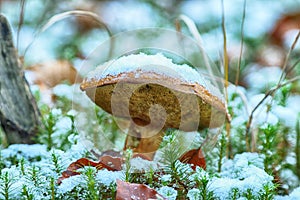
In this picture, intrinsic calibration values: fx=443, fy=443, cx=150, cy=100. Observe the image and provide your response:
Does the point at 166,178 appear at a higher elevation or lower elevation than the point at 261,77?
lower

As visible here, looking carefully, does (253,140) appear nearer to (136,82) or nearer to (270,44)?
(136,82)

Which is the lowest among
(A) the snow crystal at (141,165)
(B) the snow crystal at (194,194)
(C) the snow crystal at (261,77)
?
(A) the snow crystal at (141,165)

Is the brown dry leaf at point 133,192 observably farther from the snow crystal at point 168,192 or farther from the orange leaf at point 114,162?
the orange leaf at point 114,162

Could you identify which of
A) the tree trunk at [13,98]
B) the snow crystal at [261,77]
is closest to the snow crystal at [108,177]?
the tree trunk at [13,98]

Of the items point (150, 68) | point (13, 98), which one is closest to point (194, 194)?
point (150, 68)

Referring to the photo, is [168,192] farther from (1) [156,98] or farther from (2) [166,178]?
(1) [156,98]

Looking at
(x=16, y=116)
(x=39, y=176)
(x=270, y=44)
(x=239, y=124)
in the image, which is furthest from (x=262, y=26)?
(x=39, y=176)
